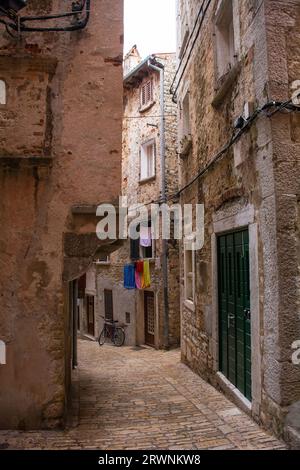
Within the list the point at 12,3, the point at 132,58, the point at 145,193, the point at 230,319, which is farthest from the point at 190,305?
the point at 132,58

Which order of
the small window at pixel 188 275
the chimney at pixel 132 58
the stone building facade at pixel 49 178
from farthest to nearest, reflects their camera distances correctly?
the chimney at pixel 132 58 < the small window at pixel 188 275 < the stone building facade at pixel 49 178

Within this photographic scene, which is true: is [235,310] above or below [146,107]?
below

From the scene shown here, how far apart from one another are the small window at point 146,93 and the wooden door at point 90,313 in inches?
338

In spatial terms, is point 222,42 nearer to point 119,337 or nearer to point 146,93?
point 146,93

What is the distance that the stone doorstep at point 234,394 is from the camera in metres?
4.91

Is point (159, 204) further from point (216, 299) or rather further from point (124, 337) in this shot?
point (216, 299)

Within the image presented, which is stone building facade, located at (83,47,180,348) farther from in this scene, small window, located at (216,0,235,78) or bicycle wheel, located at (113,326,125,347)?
small window, located at (216,0,235,78)

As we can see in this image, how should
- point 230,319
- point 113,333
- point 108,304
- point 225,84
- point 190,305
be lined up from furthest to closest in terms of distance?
point 108,304
point 113,333
point 190,305
point 230,319
point 225,84

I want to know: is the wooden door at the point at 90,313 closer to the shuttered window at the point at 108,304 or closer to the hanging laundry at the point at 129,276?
the shuttered window at the point at 108,304

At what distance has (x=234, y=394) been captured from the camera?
5395 millimetres

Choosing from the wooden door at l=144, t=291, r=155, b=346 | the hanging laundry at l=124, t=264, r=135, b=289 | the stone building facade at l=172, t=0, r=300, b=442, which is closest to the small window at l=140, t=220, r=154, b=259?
the hanging laundry at l=124, t=264, r=135, b=289

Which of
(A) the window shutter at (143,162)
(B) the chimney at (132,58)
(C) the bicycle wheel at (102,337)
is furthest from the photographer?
(B) the chimney at (132,58)

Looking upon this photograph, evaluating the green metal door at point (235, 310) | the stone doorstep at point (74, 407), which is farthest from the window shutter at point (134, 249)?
the green metal door at point (235, 310)

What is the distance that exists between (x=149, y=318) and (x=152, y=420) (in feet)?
31.2
